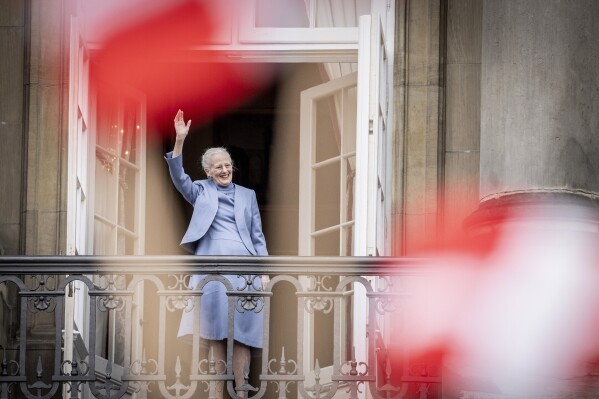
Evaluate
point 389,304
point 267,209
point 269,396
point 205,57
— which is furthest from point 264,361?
point 267,209

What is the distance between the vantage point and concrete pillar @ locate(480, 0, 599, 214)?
10828 mm

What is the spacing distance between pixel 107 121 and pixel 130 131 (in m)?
0.43

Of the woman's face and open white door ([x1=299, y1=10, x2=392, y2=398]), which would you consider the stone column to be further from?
the woman's face

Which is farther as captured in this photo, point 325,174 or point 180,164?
point 325,174

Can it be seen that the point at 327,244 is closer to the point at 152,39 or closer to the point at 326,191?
the point at 326,191

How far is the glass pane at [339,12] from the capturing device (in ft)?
44.4

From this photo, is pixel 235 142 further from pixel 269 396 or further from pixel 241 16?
pixel 241 16

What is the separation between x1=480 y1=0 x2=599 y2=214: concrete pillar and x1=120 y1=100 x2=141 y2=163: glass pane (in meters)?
3.55

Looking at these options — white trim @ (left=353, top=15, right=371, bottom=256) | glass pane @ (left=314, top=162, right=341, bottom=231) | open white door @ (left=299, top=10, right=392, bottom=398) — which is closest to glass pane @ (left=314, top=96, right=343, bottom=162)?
open white door @ (left=299, top=10, right=392, bottom=398)

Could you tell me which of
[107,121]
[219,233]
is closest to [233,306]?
[219,233]

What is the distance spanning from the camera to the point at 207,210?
12570 millimetres

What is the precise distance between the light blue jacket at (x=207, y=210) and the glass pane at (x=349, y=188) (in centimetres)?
80

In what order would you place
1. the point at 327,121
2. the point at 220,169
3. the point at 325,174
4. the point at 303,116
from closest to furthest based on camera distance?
the point at 220,169 < the point at 327,121 < the point at 303,116 < the point at 325,174

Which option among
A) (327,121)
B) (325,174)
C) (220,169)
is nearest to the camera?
(220,169)
